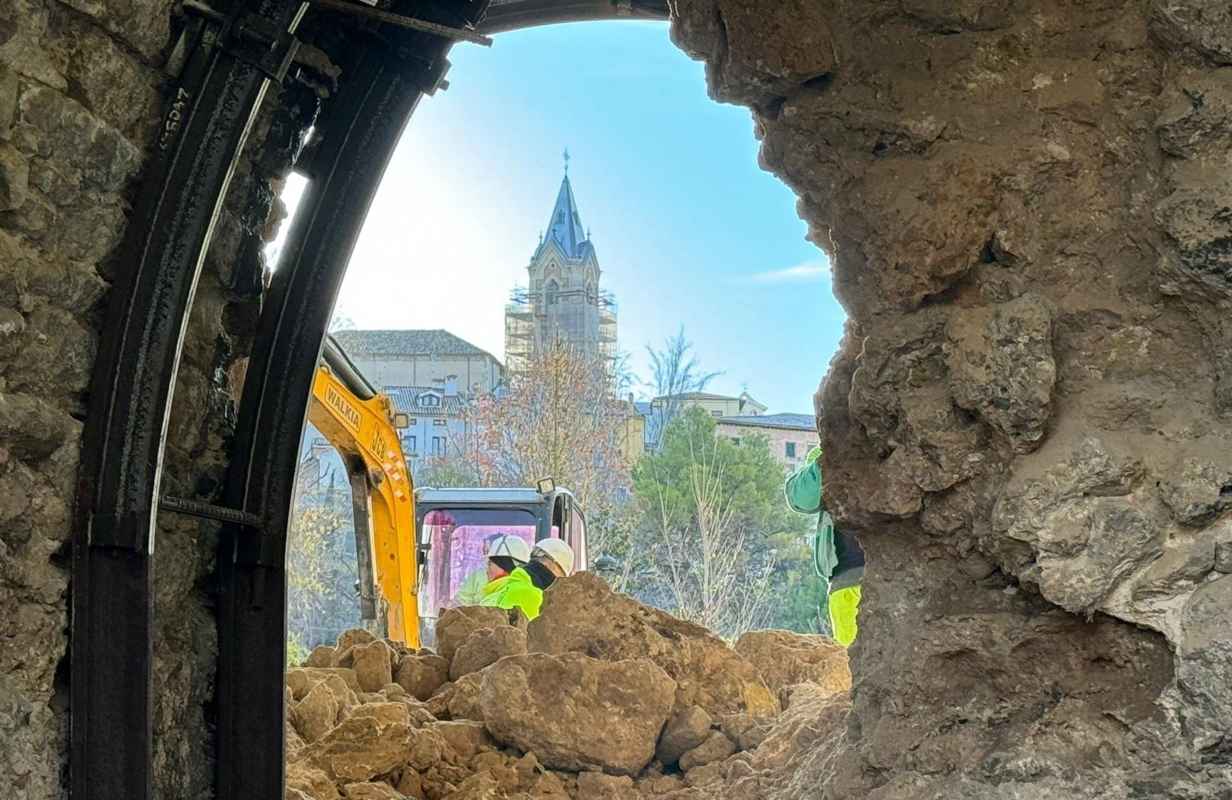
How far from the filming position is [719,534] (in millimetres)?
15203

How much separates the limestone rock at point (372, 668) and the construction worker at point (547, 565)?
2.37 m

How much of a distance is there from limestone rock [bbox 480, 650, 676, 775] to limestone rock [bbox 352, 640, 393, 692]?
2.30 ft

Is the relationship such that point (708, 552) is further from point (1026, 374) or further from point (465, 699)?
point (1026, 374)

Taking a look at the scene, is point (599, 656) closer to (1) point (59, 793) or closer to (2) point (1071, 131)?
(1) point (59, 793)

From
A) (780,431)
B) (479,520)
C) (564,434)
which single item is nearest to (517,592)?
(479,520)

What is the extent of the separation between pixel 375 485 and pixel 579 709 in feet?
11.2

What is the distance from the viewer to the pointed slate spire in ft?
73.6

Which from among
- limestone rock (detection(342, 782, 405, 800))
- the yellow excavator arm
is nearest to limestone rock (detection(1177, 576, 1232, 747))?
limestone rock (detection(342, 782, 405, 800))

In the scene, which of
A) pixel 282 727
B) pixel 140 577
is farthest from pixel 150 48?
pixel 282 727

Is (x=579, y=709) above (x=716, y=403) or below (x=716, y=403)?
below

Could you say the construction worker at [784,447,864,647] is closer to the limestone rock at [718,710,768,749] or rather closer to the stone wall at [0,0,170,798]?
the limestone rock at [718,710,768,749]

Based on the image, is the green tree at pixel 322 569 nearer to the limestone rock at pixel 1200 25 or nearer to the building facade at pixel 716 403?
the building facade at pixel 716 403

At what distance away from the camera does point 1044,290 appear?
1864mm

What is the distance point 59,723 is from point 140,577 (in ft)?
0.92
